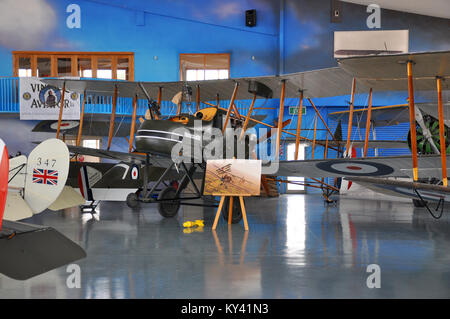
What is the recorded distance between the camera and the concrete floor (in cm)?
310

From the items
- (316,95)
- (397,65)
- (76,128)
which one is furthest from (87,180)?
(397,65)

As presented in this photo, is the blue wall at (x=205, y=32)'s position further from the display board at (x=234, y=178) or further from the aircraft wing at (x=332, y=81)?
Result: the display board at (x=234, y=178)

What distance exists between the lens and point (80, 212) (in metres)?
8.62

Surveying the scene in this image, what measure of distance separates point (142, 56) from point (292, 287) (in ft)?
45.9

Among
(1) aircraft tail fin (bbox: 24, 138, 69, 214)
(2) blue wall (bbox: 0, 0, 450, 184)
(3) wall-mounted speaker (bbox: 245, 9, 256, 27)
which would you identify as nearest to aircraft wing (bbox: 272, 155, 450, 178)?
(1) aircraft tail fin (bbox: 24, 138, 69, 214)

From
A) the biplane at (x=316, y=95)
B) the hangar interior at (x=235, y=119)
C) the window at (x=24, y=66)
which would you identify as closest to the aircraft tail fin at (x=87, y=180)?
the hangar interior at (x=235, y=119)

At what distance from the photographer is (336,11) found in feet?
51.4

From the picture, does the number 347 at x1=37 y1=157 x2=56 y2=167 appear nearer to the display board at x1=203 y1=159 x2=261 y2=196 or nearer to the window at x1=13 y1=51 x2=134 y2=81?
the display board at x1=203 y1=159 x2=261 y2=196

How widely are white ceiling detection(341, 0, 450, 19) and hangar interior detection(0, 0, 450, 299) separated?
0.31 ft

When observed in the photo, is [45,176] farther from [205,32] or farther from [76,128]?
[205,32]

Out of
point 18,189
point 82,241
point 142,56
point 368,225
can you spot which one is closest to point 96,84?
point 18,189

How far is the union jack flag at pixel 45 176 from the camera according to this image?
17.7 feet

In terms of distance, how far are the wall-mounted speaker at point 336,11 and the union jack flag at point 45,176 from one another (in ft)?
43.7

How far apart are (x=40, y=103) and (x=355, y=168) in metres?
10.3
